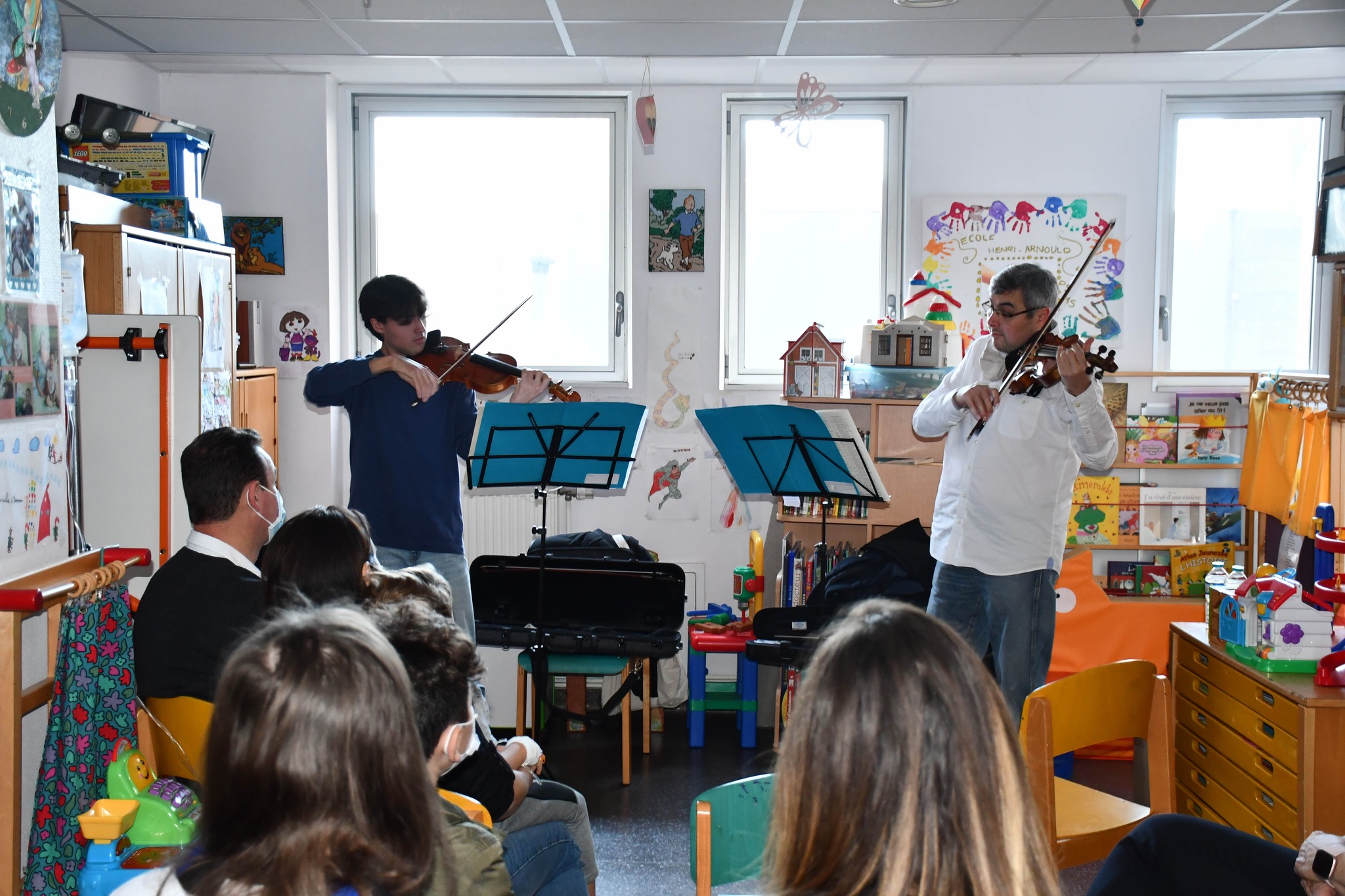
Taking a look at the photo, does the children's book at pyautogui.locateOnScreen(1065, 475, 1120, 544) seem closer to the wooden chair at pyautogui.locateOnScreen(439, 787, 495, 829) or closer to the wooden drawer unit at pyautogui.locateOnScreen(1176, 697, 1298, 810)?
the wooden drawer unit at pyautogui.locateOnScreen(1176, 697, 1298, 810)

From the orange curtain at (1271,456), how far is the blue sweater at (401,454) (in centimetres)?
280

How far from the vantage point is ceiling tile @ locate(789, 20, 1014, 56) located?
3.27 metres

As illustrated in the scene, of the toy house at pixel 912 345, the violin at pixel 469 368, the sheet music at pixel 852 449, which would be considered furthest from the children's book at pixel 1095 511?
the violin at pixel 469 368

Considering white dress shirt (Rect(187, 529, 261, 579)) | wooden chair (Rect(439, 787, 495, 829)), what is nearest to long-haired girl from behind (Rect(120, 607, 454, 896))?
wooden chair (Rect(439, 787, 495, 829))

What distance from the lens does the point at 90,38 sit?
3.46 metres

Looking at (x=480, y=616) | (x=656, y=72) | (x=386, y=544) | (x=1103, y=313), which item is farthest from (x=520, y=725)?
(x=1103, y=313)

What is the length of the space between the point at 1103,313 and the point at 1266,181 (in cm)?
85

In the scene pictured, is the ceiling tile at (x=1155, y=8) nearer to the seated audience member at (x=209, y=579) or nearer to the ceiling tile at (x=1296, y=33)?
the ceiling tile at (x=1296, y=33)

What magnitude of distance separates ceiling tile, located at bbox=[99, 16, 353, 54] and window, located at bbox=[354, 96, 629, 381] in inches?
28.1

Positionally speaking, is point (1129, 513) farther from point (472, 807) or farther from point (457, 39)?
point (472, 807)

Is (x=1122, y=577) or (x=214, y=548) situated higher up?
(x=214, y=548)

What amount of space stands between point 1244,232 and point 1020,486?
2.10 m

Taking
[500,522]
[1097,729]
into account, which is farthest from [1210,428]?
[500,522]

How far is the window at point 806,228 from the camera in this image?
167 inches
